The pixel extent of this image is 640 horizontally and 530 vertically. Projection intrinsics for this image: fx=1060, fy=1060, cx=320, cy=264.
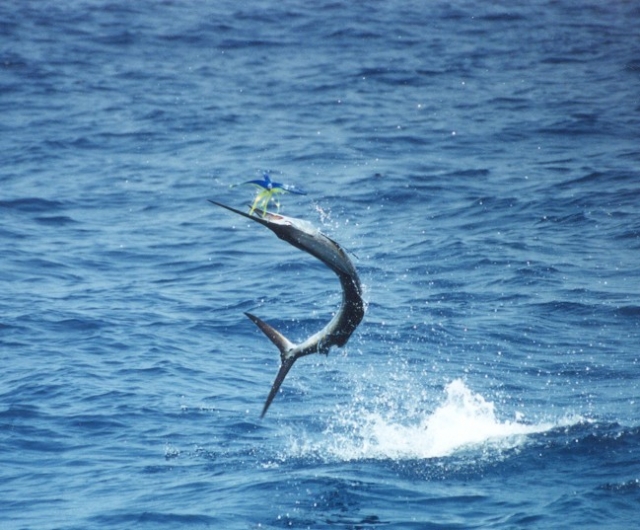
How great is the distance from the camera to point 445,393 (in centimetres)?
1196

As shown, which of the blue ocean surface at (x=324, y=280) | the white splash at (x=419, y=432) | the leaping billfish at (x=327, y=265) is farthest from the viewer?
the white splash at (x=419, y=432)

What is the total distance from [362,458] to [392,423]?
1.10 m

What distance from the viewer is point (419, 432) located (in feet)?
35.6

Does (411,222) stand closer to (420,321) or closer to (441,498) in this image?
(420,321)

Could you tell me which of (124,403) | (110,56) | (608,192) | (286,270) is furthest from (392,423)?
(110,56)

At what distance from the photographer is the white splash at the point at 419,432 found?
1032 cm

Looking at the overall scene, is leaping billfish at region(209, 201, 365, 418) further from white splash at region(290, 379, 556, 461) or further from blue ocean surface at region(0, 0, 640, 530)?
white splash at region(290, 379, 556, 461)

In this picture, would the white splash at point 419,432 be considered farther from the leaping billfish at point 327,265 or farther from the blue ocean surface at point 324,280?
the leaping billfish at point 327,265

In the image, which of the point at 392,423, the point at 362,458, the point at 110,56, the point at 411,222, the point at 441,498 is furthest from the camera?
the point at 110,56

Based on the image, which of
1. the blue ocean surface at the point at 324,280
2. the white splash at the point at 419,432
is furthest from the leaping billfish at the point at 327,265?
the white splash at the point at 419,432

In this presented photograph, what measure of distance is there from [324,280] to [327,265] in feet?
27.7

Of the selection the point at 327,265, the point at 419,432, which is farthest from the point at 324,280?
the point at 327,265

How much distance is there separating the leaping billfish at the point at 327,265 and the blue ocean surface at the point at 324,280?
170 centimetres

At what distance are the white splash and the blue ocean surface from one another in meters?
0.04
